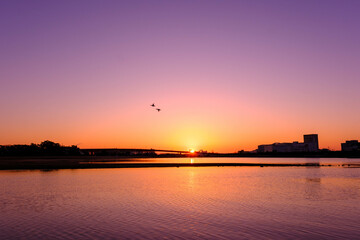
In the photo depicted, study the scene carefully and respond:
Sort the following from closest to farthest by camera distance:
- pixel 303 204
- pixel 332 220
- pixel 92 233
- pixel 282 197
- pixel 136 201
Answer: pixel 92 233, pixel 332 220, pixel 303 204, pixel 136 201, pixel 282 197

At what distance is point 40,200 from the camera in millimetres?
26266

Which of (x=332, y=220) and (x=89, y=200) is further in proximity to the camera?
(x=89, y=200)

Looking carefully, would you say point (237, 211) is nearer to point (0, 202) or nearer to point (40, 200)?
point (40, 200)

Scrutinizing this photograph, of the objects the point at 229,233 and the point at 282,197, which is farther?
the point at 282,197

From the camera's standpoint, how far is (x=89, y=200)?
26484 mm

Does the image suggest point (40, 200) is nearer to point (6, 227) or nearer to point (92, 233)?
point (6, 227)

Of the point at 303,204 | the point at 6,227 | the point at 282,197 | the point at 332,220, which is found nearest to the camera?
the point at 6,227

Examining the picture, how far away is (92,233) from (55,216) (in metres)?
5.39

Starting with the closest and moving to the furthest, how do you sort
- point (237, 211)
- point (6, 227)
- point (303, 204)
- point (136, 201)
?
1. point (6, 227)
2. point (237, 211)
3. point (303, 204)
4. point (136, 201)

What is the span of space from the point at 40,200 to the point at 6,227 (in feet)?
32.5

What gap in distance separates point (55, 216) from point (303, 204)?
17834 mm

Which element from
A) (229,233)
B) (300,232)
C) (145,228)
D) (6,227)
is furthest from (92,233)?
(300,232)

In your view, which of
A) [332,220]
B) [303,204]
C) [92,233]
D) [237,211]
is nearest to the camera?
[92,233]

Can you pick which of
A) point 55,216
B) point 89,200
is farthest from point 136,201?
point 55,216
